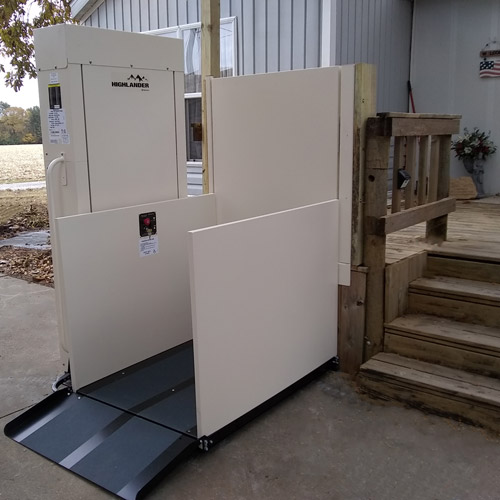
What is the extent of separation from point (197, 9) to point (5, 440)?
531 cm

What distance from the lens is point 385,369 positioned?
290cm

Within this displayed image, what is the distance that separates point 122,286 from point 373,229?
4.61ft

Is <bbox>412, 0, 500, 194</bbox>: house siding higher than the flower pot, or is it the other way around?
<bbox>412, 0, 500, 194</bbox>: house siding

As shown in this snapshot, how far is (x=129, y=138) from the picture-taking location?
3.11m

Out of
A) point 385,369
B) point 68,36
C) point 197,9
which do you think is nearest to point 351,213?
point 385,369

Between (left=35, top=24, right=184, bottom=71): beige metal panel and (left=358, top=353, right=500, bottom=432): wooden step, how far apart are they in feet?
6.76

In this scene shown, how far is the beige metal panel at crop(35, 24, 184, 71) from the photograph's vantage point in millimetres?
2730

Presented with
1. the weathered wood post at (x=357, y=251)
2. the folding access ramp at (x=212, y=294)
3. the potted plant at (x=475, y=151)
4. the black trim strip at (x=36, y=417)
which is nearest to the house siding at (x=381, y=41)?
the potted plant at (x=475, y=151)

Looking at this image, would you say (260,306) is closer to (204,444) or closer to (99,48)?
(204,444)

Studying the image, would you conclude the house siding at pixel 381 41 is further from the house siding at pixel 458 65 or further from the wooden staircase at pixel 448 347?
the wooden staircase at pixel 448 347

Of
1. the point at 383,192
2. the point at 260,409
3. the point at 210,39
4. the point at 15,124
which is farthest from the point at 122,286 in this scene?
the point at 15,124

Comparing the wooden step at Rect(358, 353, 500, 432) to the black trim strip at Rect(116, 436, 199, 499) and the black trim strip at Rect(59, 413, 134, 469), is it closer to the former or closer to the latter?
the black trim strip at Rect(116, 436, 199, 499)

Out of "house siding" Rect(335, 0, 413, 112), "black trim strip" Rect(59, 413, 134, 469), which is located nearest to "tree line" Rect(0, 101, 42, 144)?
"house siding" Rect(335, 0, 413, 112)

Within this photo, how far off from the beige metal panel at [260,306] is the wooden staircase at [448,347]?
394 mm
